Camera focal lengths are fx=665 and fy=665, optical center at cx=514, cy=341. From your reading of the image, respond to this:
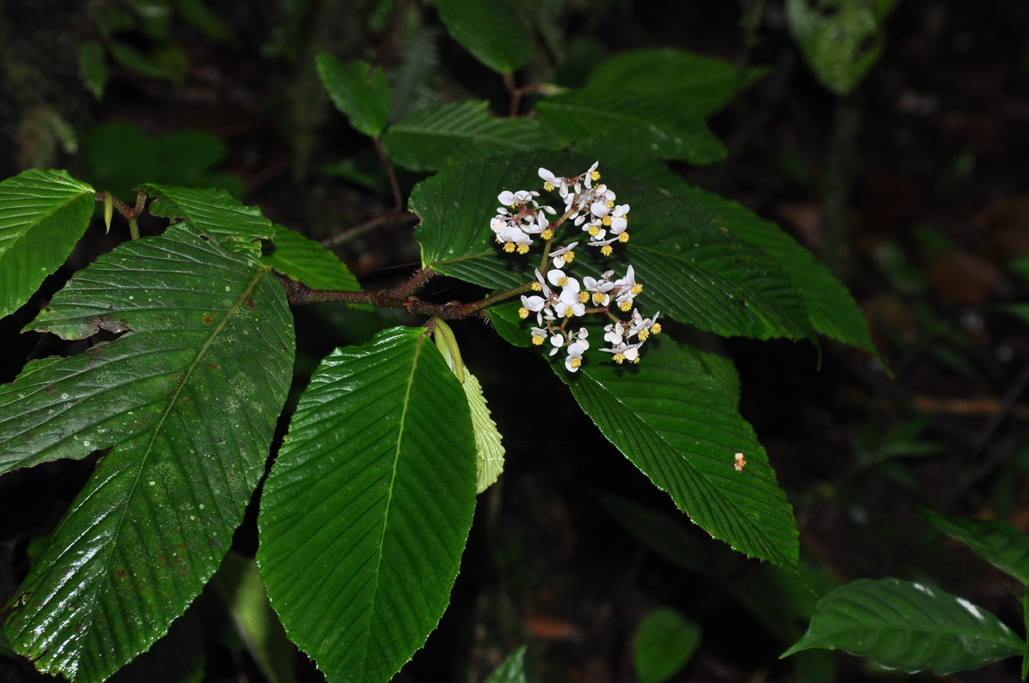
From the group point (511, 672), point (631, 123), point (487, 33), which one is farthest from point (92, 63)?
point (511, 672)

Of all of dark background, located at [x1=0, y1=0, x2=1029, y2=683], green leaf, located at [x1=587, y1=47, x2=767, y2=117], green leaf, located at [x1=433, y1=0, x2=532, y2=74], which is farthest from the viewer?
dark background, located at [x1=0, y1=0, x2=1029, y2=683]

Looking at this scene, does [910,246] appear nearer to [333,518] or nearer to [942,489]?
[942,489]

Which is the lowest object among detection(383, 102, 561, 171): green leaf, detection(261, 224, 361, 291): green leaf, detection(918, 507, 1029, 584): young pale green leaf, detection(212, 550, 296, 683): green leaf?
detection(212, 550, 296, 683): green leaf

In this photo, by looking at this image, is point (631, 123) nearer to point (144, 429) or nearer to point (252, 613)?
point (144, 429)

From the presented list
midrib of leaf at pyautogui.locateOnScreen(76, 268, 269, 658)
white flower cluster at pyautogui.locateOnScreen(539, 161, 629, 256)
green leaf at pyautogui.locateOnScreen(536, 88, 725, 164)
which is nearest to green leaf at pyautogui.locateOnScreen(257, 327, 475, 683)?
midrib of leaf at pyautogui.locateOnScreen(76, 268, 269, 658)

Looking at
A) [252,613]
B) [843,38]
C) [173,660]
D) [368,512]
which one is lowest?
[252,613]

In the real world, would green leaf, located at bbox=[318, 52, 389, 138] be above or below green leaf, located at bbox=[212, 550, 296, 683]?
above

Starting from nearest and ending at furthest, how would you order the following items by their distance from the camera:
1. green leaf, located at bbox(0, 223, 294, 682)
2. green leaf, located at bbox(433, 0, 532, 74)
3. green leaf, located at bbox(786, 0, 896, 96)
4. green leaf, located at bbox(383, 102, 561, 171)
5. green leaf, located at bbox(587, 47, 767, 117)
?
green leaf, located at bbox(0, 223, 294, 682)
green leaf, located at bbox(383, 102, 561, 171)
green leaf, located at bbox(433, 0, 532, 74)
green leaf, located at bbox(587, 47, 767, 117)
green leaf, located at bbox(786, 0, 896, 96)

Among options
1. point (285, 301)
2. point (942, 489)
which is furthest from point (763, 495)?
point (942, 489)

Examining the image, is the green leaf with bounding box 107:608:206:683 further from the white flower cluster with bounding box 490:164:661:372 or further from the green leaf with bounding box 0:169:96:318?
the white flower cluster with bounding box 490:164:661:372
